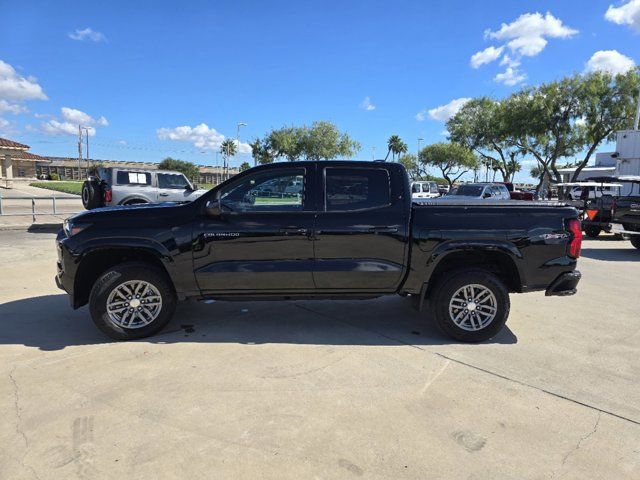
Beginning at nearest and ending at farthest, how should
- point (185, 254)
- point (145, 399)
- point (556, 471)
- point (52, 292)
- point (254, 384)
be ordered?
point (556, 471) < point (145, 399) < point (254, 384) < point (185, 254) < point (52, 292)

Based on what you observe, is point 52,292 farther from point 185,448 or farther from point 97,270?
point 185,448

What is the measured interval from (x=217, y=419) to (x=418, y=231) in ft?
8.36

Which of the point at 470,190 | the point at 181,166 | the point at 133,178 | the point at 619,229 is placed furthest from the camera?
Result: the point at 181,166

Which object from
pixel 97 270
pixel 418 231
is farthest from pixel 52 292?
pixel 418 231

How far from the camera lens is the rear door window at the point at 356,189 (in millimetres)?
4465

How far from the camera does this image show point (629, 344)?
4.55 m

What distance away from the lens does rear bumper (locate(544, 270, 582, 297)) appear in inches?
178

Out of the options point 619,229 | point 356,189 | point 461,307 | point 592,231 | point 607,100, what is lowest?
point 461,307

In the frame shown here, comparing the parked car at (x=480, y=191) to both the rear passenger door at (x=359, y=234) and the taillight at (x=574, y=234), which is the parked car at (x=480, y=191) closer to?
the taillight at (x=574, y=234)

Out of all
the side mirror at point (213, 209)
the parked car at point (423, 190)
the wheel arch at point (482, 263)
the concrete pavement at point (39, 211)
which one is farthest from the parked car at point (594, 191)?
the concrete pavement at point (39, 211)

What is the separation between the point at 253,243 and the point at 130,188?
9.38 meters

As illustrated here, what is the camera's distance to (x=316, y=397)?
3.36 meters

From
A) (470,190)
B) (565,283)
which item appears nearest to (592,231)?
(470,190)

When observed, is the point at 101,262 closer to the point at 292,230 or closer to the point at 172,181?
the point at 292,230
